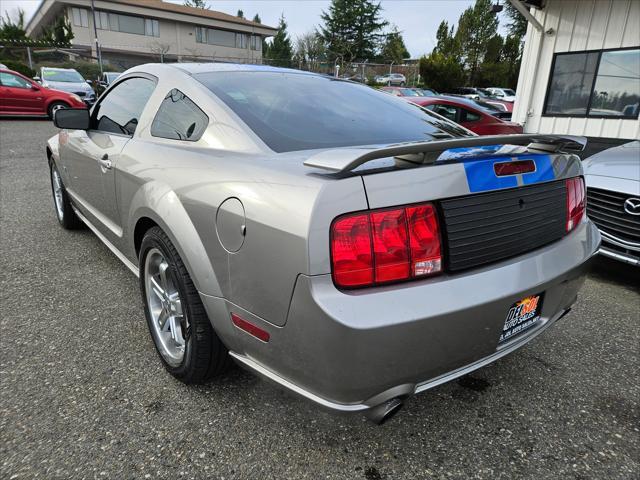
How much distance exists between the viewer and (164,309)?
2.21 m

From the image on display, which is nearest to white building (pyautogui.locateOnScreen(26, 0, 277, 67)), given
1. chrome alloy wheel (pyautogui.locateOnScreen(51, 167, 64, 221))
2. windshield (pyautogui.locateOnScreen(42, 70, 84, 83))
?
windshield (pyautogui.locateOnScreen(42, 70, 84, 83))

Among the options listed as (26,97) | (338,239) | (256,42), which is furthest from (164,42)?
(338,239)

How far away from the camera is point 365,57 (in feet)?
168

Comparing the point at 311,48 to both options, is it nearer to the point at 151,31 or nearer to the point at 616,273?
the point at 151,31

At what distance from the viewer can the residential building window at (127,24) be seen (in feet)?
118

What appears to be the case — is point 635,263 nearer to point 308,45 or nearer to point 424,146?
point 424,146

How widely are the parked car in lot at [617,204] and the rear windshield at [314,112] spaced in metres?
1.67

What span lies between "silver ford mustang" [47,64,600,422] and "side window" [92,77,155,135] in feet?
0.87

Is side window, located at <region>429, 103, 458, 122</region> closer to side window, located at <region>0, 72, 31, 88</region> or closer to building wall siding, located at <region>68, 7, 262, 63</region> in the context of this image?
side window, located at <region>0, 72, 31, 88</region>

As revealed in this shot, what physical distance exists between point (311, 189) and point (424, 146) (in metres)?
0.39

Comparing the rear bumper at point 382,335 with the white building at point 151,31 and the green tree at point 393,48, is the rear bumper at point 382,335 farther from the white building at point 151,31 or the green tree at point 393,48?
the green tree at point 393,48

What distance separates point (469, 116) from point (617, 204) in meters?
5.45

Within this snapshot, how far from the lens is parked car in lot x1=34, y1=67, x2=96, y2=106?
51.4ft

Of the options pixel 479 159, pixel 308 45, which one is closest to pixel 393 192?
pixel 479 159
